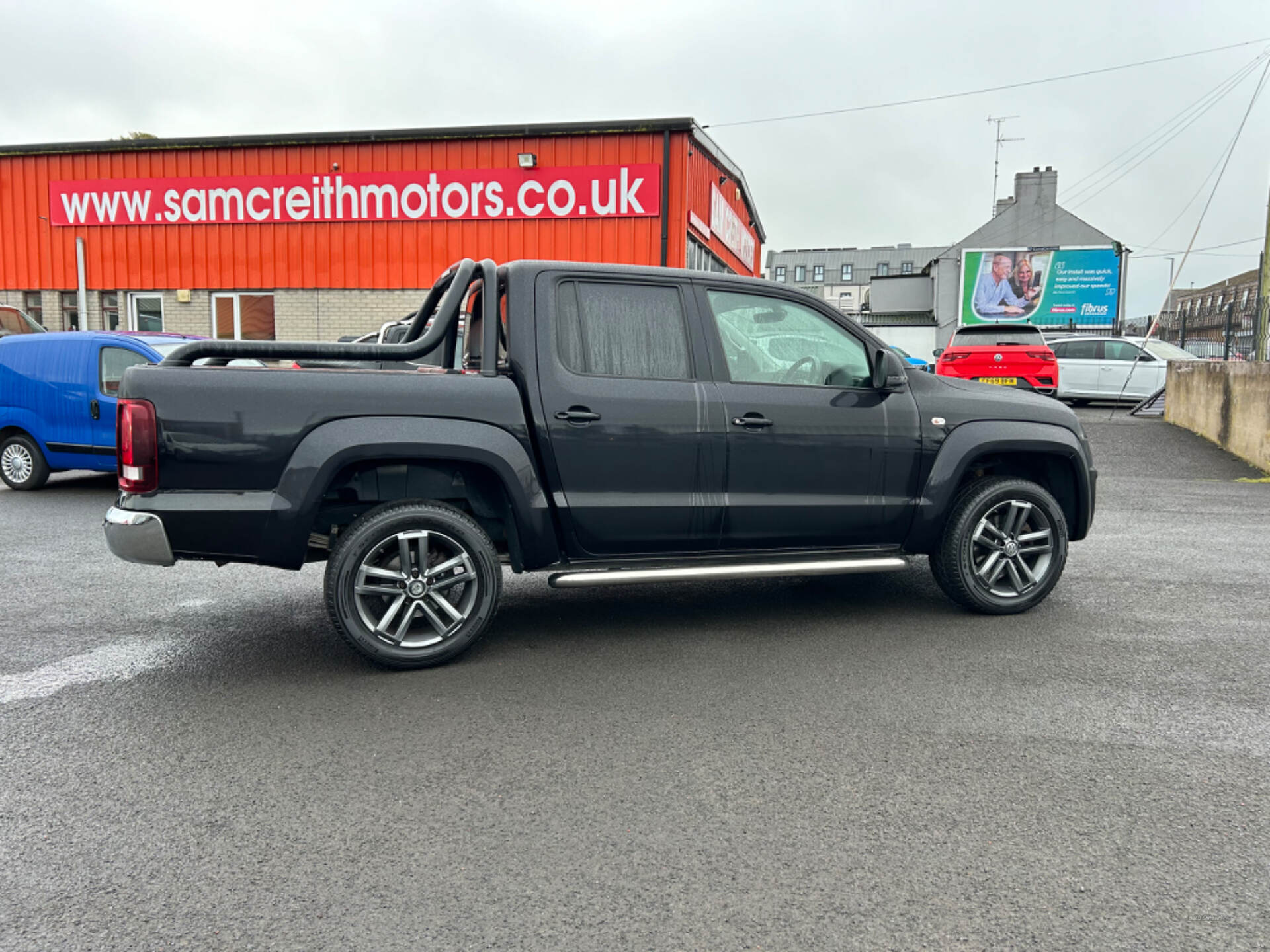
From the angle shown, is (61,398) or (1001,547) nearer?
(1001,547)

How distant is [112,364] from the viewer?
981cm

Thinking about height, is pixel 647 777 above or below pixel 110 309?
below

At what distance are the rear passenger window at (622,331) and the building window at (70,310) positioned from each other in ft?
77.1

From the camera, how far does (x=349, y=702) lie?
3953mm

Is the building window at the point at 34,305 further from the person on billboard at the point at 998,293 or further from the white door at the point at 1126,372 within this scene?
the person on billboard at the point at 998,293

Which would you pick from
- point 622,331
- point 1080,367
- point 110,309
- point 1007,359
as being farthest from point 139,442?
point 110,309

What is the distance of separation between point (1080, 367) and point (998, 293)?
26409mm

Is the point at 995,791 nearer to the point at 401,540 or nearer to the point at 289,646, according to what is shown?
the point at 401,540

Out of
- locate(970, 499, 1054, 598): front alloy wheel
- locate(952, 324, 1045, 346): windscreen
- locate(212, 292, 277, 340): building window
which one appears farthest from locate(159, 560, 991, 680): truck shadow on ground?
locate(212, 292, 277, 340): building window

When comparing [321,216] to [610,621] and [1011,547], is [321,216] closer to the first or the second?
[610,621]

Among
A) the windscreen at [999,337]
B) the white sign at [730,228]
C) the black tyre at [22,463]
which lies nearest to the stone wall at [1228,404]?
the windscreen at [999,337]

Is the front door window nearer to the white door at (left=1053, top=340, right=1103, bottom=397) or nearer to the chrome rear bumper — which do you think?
the chrome rear bumper

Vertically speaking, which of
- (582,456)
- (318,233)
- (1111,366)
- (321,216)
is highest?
(321,216)

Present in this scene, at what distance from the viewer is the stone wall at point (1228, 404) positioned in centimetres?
1254
